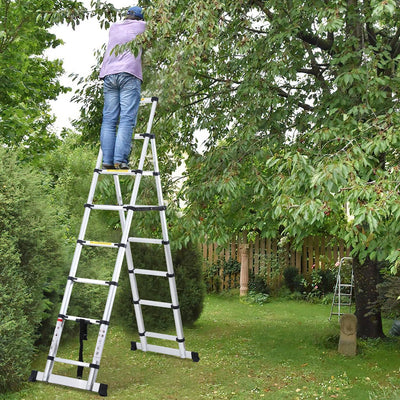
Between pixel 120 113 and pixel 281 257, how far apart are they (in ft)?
28.7

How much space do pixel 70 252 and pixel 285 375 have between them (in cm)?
367

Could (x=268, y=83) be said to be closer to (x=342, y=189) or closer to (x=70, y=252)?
(x=342, y=189)

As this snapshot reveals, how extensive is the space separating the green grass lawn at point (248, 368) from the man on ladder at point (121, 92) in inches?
98.6

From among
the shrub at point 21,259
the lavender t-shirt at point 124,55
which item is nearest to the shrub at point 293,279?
the shrub at point 21,259

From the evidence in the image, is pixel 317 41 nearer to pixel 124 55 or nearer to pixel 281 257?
pixel 124 55

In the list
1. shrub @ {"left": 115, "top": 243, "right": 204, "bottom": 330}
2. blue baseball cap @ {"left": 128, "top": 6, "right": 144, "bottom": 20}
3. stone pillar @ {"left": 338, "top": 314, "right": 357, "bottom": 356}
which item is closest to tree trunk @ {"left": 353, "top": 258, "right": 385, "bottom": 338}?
stone pillar @ {"left": 338, "top": 314, "right": 357, "bottom": 356}

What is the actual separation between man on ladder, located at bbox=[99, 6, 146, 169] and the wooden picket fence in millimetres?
7966

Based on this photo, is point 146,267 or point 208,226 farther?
point 146,267

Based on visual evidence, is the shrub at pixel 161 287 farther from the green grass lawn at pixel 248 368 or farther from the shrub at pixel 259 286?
the shrub at pixel 259 286

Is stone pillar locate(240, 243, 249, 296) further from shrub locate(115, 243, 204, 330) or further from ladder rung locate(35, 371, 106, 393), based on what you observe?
ladder rung locate(35, 371, 106, 393)

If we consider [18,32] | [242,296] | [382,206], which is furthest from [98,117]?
[242,296]

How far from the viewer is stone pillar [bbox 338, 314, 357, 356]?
7.58m

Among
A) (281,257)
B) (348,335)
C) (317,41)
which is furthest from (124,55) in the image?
(281,257)

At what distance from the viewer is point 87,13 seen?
24.2ft
